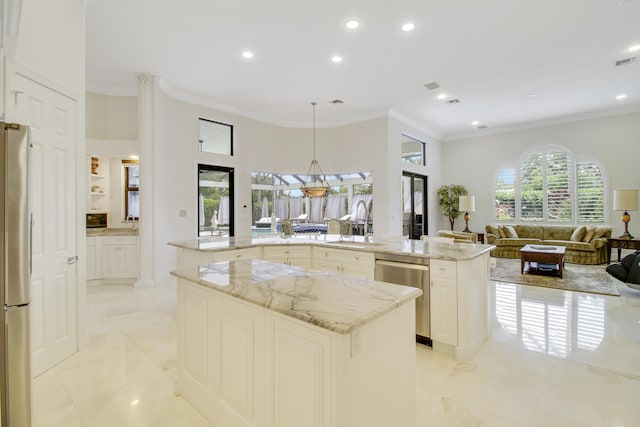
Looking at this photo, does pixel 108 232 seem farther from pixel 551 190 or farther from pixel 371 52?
pixel 551 190

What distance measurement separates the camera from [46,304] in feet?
8.44

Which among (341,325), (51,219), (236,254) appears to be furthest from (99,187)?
(341,325)

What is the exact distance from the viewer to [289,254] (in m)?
3.94

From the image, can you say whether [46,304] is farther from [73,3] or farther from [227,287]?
[73,3]

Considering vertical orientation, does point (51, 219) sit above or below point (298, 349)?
above

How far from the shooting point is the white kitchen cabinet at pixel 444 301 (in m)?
2.73

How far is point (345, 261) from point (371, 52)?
3.14 m

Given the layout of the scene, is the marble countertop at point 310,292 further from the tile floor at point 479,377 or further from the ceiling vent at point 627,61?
the ceiling vent at point 627,61

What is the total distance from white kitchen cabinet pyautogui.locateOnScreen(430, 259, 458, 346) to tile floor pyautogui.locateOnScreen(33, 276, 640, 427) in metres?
0.20

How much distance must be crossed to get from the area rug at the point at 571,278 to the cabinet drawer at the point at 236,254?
4.44 metres

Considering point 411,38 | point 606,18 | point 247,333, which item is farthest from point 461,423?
point 606,18

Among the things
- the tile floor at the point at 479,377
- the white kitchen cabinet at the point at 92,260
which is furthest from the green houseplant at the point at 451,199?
the white kitchen cabinet at the point at 92,260

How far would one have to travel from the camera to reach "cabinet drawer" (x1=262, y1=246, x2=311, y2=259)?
390 centimetres

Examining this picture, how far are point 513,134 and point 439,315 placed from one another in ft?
26.2
